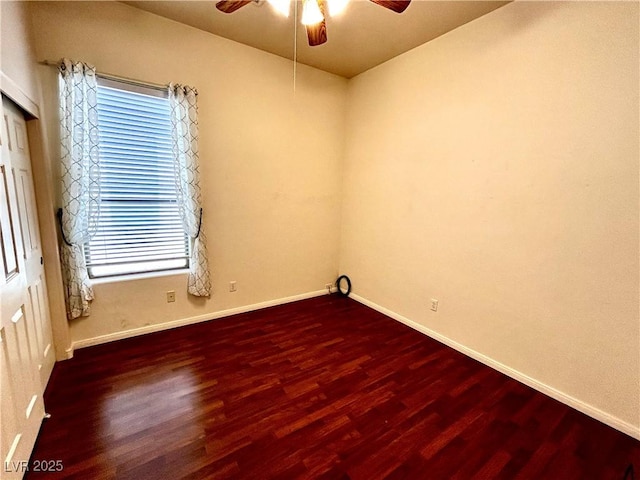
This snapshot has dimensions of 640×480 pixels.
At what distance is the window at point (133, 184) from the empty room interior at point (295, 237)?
0.06 ft

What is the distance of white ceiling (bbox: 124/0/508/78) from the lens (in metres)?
2.29

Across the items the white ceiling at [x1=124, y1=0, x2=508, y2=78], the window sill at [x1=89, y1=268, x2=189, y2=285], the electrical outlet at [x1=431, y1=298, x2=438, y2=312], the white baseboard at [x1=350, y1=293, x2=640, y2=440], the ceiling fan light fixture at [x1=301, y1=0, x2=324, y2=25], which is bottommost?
the white baseboard at [x1=350, y1=293, x2=640, y2=440]

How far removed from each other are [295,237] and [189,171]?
4.75 ft

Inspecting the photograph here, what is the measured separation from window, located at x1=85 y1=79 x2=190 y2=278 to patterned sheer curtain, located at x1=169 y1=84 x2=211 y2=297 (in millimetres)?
110

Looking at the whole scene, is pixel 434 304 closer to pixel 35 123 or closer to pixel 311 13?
pixel 311 13

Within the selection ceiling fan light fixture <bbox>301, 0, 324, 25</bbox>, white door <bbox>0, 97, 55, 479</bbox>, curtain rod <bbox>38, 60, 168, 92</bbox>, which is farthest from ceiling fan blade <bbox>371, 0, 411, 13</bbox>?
white door <bbox>0, 97, 55, 479</bbox>

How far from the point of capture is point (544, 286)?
6.93 feet

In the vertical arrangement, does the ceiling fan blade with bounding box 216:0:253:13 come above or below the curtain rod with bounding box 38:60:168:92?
above

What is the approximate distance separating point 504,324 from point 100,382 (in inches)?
125

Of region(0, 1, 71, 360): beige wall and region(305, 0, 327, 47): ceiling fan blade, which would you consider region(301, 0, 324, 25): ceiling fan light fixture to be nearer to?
region(305, 0, 327, 47): ceiling fan blade

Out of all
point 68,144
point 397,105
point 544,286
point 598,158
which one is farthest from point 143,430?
point 397,105

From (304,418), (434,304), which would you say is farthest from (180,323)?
(434,304)

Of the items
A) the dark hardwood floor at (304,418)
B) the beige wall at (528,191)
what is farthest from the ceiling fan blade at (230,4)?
the dark hardwood floor at (304,418)

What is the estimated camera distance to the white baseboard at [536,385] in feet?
5.94
